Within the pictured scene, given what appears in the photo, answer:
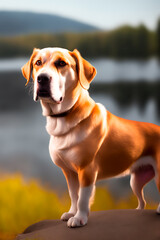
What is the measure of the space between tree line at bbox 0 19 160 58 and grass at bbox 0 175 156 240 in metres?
0.97

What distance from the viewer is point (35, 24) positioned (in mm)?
2498

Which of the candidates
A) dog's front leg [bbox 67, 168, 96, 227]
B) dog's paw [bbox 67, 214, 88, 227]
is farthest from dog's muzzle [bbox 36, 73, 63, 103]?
dog's paw [bbox 67, 214, 88, 227]

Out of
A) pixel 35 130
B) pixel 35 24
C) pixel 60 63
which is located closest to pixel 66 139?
pixel 60 63

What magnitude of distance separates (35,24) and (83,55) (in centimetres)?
43

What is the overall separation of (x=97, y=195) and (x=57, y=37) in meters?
1.19

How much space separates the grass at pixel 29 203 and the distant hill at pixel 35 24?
1.09 m

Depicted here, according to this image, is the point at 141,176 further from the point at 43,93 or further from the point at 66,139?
the point at 43,93

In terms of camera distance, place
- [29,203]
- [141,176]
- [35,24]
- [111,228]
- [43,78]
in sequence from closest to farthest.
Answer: [43,78] → [111,228] → [141,176] → [29,203] → [35,24]

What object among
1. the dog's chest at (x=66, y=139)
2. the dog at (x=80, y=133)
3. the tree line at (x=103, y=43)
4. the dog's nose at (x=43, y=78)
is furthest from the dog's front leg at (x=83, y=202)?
the tree line at (x=103, y=43)

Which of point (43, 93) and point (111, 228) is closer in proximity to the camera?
point (43, 93)

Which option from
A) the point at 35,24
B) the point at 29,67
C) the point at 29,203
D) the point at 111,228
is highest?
the point at 35,24

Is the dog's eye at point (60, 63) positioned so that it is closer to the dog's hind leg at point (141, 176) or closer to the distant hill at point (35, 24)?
the dog's hind leg at point (141, 176)

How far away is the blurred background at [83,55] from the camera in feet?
7.99

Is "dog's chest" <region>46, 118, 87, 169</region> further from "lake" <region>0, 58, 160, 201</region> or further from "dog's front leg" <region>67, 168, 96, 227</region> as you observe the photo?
"lake" <region>0, 58, 160, 201</region>
